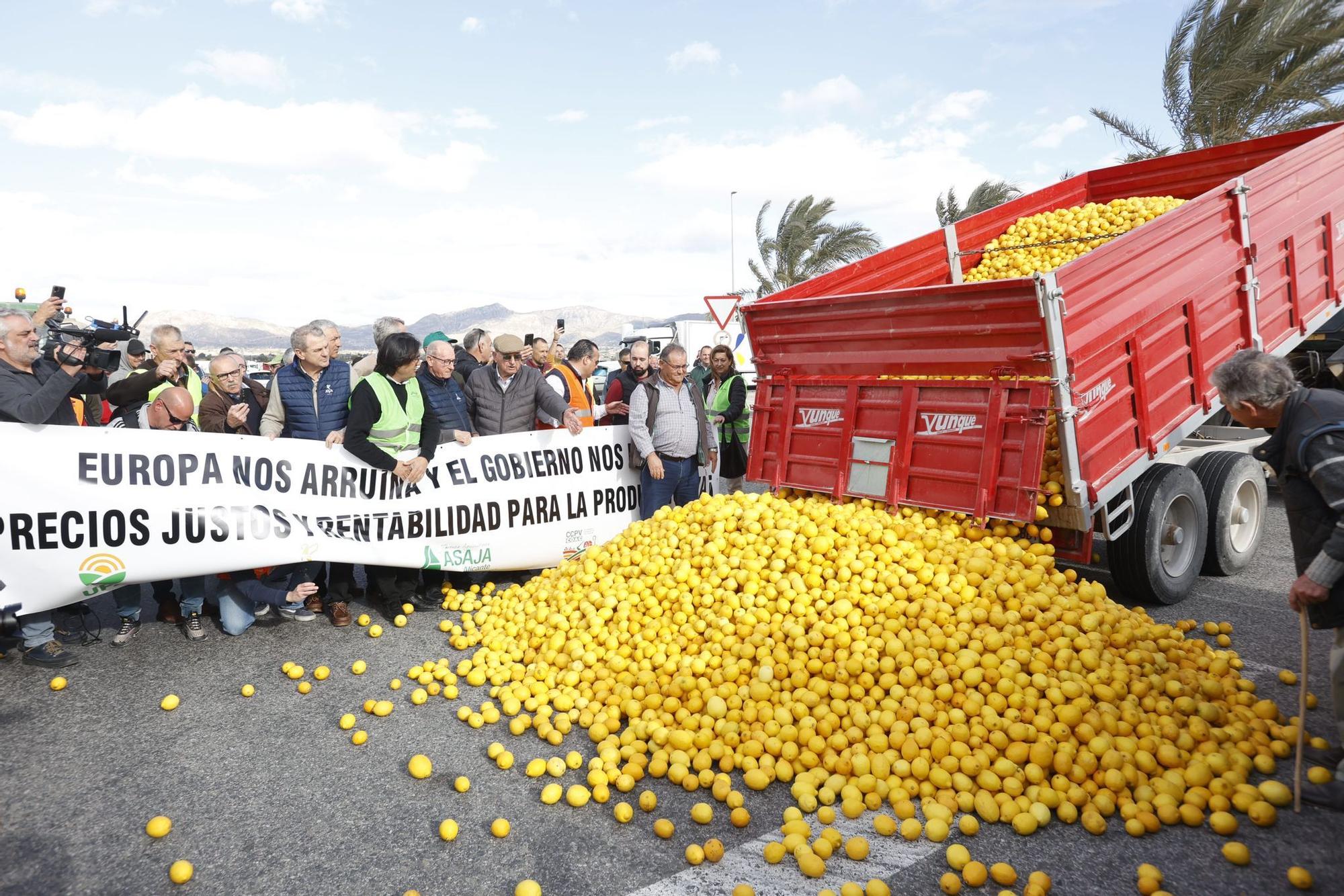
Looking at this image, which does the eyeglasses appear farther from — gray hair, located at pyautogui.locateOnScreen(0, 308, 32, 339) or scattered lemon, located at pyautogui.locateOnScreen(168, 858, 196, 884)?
scattered lemon, located at pyautogui.locateOnScreen(168, 858, 196, 884)

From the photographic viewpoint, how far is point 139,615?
20.2 feet

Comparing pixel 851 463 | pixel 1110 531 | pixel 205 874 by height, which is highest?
pixel 851 463

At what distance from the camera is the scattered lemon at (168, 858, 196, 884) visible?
126 inches

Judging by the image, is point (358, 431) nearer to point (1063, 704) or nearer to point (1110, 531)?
point (1063, 704)

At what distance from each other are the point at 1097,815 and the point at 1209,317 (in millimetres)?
4176

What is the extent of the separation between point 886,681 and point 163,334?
19.4 feet

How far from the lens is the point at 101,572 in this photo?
17.1ft

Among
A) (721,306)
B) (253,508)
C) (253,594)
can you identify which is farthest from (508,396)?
(721,306)

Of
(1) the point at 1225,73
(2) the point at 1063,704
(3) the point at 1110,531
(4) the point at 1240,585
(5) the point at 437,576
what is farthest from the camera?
(1) the point at 1225,73

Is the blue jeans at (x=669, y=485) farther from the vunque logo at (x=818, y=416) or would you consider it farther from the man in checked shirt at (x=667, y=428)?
the vunque logo at (x=818, y=416)

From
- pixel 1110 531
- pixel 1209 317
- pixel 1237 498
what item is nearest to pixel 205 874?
pixel 1110 531

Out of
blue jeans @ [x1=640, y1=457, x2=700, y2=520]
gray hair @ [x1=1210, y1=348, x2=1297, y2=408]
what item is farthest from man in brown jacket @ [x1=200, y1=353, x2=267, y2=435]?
gray hair @ [x1=1210, y1=348, x2=1297, y2=408]

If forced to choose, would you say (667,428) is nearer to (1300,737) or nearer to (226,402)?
(226,402)

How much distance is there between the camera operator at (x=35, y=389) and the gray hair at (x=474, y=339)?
12.0ft
